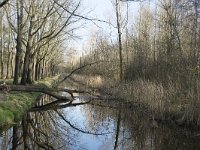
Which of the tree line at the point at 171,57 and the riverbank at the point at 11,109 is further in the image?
the tree line at the point at 171,57

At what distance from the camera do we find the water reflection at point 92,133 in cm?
1204

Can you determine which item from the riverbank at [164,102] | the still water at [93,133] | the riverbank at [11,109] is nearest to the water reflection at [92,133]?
the still water at [93,133]

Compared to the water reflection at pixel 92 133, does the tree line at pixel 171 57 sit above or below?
above

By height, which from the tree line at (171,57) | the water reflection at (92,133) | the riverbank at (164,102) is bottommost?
the water reflection at (92,133)

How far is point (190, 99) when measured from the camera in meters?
14.9

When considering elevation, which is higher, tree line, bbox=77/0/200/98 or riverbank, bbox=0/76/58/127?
tree line, bbox=77/0/200/98

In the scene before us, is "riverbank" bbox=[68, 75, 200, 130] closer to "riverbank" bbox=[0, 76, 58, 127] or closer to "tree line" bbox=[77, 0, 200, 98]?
"tree line" bbox=[77, 0, 200, 98]

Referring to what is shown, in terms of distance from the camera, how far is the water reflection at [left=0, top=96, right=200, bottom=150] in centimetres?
1204

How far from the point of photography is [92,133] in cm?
1473

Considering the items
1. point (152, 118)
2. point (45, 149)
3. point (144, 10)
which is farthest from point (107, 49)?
point (45, 149)

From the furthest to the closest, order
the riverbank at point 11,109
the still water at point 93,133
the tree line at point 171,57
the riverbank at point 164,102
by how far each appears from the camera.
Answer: the tree line at point 171,57, the riverbank at point 164,102, the riverbank at point 11,109, the still water at point 93,133

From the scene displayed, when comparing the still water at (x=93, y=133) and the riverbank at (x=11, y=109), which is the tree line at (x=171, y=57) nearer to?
the still water at (x=93, y=133)

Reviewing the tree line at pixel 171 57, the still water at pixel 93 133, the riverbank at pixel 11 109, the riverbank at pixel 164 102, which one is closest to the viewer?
the still water at pixel 93 133

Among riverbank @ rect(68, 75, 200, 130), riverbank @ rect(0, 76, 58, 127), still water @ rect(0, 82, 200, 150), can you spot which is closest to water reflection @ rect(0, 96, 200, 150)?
still water @ rect(0, 82, 200, 150)
